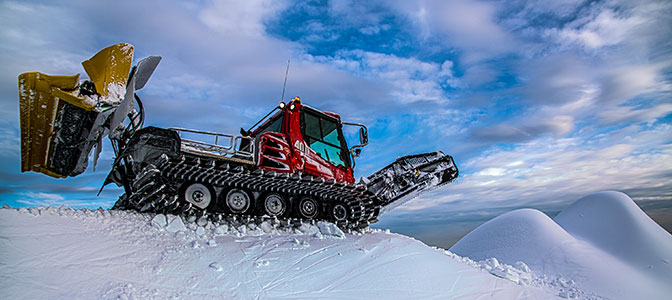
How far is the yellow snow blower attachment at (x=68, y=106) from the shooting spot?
407 centimetres

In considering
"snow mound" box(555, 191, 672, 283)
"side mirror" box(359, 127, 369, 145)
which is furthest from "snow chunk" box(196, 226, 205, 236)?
"snow mound" box(555, 191, 672, 283)

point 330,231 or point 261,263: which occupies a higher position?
point 330,231

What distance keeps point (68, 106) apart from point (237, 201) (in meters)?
2.54

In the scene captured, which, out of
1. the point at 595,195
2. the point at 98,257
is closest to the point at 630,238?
the point at 595,195

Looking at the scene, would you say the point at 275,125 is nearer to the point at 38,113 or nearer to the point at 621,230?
the point at 38,113

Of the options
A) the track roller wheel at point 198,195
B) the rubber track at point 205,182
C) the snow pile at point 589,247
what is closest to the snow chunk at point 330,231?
the rubber track at point 205,182

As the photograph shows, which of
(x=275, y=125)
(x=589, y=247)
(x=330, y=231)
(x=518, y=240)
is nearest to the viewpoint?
(x=330, y=231)

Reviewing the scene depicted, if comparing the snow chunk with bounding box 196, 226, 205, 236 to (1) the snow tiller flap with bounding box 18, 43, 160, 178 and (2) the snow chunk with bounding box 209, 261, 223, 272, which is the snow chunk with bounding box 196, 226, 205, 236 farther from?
(1) the snow tiller flap with bounding box 18, 43, 160, 178

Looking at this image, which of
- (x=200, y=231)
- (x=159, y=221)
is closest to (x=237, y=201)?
(x=200, y=231)

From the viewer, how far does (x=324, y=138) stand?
7141mm

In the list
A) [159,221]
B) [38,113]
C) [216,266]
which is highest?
[38,113]

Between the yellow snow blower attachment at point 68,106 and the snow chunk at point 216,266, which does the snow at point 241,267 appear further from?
the yellow snow blower attachment at point 68,106

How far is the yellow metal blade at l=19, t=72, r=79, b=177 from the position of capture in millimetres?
4043

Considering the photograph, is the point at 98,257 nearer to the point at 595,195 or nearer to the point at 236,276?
the point at 236,276
